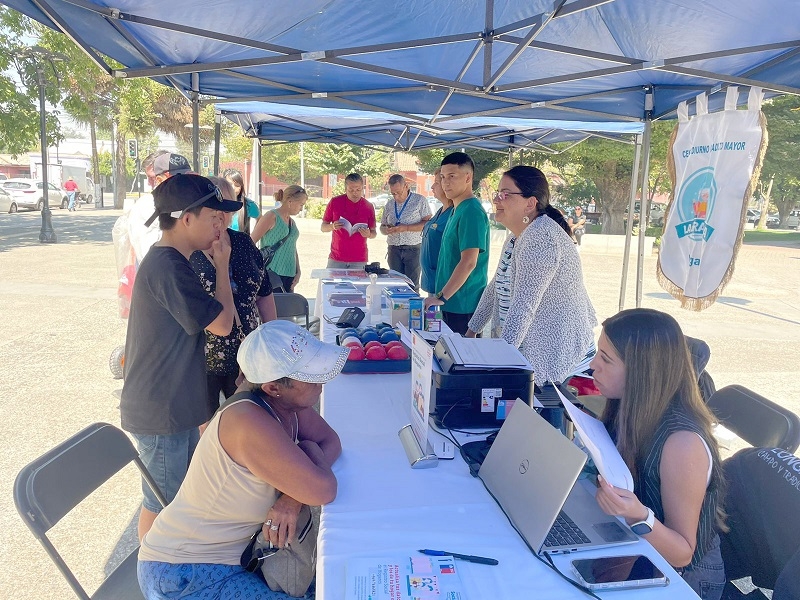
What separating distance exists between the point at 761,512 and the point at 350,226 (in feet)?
16.2

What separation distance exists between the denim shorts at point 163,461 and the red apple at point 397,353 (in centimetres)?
94

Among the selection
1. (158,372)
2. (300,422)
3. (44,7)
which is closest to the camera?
(300,422)

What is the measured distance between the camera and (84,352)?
5.55 meters

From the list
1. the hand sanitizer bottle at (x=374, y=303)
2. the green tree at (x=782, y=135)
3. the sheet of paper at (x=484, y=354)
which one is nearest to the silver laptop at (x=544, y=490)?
the sheet of paper at (x=484, y=354)

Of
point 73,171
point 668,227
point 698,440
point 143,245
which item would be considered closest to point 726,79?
point 668,227

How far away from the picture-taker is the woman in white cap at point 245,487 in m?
1.51

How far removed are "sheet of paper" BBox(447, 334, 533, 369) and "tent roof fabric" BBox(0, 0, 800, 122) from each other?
124 centimetres

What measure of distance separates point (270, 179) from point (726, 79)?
44536 mm

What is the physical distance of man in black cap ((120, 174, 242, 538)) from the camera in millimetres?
2031

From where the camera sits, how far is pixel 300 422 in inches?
71.6

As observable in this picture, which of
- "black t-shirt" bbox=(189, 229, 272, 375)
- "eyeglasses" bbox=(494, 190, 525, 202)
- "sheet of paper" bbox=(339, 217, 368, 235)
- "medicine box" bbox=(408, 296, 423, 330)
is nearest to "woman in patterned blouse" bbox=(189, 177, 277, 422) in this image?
"black t-shirt" bbox=(189, 229, 272, 375)

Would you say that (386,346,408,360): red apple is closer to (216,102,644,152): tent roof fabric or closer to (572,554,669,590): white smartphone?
(572,554,669,590): white smartphone

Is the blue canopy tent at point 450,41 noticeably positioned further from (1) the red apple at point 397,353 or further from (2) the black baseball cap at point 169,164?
(1) the red apple at point 397,353

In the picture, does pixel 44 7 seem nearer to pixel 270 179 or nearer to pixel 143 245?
pixel 143 245
